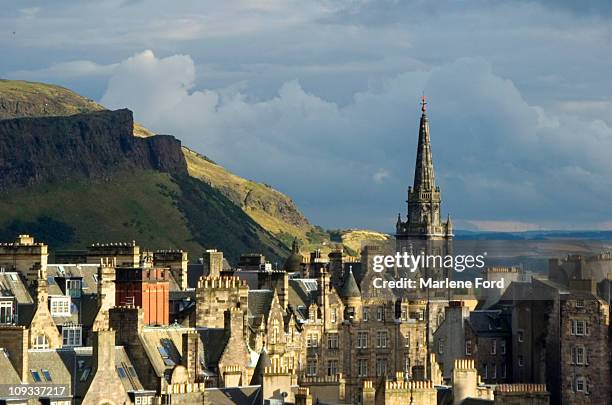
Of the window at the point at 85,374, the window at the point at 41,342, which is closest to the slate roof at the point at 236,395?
the window at the point at 85,374

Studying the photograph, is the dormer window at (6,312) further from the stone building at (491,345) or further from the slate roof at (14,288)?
the stone building at (491,345)

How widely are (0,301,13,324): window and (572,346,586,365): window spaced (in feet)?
105

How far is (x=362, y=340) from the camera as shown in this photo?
465ft

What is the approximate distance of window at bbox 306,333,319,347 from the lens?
138 metres

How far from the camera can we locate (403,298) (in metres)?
149

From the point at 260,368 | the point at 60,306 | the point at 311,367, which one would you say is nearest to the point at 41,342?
the point at 60,306

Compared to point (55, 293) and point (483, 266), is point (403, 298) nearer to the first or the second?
point (483, 266)

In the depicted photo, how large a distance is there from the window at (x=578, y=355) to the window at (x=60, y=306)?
2986cm

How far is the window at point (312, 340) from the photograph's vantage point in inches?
5433

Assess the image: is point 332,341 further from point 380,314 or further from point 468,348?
point 468,348

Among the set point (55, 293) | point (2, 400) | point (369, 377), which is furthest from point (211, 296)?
point (2, 400)

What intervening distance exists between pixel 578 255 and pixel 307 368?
20773 mm

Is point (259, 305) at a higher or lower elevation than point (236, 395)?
higher

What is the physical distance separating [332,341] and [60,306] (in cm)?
2662
